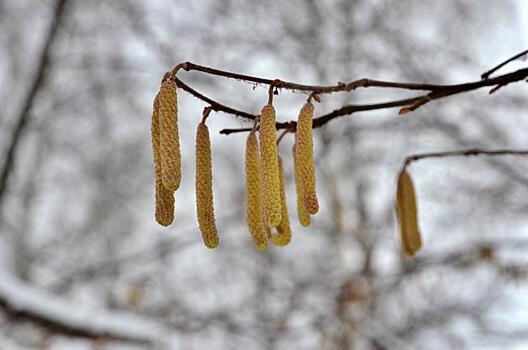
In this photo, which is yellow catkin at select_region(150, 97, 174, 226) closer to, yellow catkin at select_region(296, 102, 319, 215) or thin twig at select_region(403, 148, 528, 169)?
yellow catkin at select_region(296, 102, 319, 215)

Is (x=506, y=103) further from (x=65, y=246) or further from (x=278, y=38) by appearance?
(x=65, y=246)

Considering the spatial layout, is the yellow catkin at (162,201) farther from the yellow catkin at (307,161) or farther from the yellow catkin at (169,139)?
the yellow catkin at (307,161)

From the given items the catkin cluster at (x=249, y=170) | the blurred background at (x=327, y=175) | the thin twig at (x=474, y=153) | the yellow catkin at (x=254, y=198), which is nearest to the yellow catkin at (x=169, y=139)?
the catkin cluster at (x=249, y=170)

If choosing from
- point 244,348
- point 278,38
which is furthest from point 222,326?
point 278,38

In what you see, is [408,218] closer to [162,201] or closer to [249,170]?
[249,170]

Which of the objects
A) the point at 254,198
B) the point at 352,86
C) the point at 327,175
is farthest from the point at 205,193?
the point at 327,175

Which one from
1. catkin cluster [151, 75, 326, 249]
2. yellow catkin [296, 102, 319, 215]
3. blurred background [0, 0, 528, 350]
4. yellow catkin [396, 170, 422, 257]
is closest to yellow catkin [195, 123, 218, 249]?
catkin cluster [151, 75, 326, 249]
